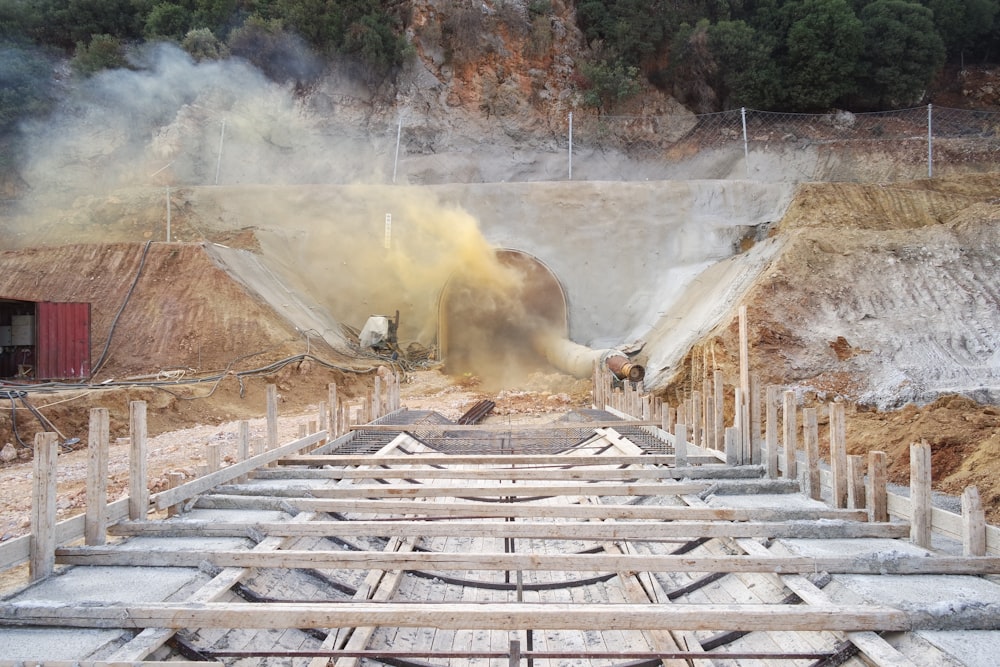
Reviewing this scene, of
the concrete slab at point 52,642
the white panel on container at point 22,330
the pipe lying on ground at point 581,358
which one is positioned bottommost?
the concrete slab at point 52,642

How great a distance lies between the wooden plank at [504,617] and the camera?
2.55m

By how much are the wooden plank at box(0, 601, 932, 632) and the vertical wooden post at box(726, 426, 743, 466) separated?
2.75m

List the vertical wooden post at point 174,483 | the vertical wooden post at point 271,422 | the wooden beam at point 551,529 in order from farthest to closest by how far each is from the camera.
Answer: the vertical wooden post at point 271,422, the vertical wooden post at point 174,483, the wooden beam at point 551,529

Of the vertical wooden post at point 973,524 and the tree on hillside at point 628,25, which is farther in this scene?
the tree on hillside at point 628,25

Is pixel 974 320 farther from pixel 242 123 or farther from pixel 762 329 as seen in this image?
pixel 242 123

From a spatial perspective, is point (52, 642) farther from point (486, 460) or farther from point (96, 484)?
point (486, 460)

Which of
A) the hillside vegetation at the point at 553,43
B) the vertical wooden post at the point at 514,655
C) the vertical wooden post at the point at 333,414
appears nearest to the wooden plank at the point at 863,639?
the vertical wooden post at the point at 514,655

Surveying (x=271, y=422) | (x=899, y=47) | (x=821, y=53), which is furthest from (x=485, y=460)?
(x=899, y=47)

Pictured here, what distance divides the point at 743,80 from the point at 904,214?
13.3 metres

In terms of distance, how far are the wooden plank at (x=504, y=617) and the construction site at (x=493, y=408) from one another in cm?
1

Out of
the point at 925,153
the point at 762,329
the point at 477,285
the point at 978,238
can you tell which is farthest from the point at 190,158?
the point at 925,153

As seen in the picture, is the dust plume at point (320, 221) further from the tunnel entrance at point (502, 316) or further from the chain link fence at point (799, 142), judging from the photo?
the chain link fence at point (799, 142)

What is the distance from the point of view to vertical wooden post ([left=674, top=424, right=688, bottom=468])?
17.9ft

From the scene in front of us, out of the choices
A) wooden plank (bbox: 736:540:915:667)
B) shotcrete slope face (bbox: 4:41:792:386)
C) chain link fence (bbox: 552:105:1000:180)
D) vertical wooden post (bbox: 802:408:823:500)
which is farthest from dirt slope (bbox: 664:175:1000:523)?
chain link fence (bbox: 552:105:1000:180)
